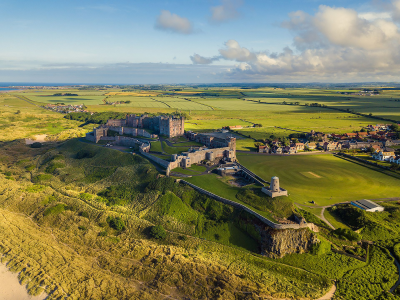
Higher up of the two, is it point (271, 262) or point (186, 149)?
point (186, 149)

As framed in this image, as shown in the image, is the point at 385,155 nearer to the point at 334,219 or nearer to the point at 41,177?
the point at 334,219

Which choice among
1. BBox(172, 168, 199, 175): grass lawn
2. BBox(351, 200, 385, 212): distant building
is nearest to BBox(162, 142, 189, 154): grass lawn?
BBox(172, 168, 199, 175): grass lawn

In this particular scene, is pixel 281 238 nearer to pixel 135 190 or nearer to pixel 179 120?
pixel 135 190

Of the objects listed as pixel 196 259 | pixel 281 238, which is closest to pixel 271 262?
pixel 281 238

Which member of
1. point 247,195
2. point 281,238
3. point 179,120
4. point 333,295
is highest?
point 179,120

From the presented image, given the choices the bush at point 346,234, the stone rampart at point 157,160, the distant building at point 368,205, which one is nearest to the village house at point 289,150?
the distant building at point 368,205

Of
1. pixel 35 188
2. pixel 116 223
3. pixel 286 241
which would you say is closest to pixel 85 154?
pixel 35 188

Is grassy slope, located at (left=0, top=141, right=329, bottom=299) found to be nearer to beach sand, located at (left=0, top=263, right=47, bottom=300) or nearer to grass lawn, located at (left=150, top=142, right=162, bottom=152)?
beach sand, located at (left=0, top=263, right=47, bottom=300)
